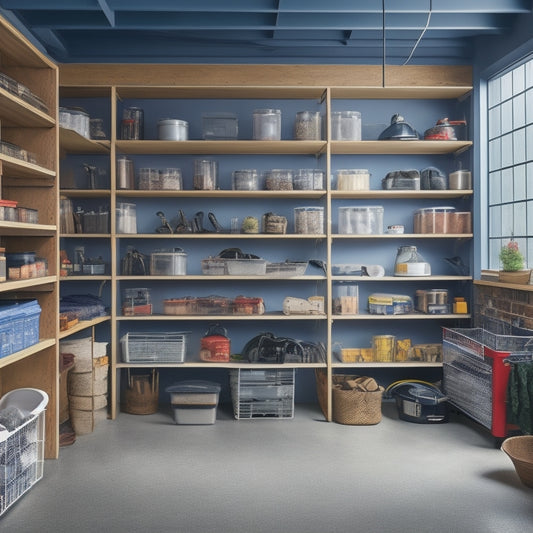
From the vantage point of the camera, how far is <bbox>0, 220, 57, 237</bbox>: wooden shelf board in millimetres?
3889

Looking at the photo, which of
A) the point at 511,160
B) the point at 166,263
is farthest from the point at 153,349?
the point at 511,160

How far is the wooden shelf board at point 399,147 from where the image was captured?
5.85 metres

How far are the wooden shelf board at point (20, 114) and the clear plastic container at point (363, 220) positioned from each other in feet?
8.92

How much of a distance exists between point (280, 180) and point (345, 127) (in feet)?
2.50

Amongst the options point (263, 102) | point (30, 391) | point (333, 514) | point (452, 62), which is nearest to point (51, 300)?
point (30, 391)

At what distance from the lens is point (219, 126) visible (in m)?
5.91

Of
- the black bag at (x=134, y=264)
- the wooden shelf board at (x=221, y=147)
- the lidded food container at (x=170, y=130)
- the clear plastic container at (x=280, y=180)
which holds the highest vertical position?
the lidded food container at (x=170, y=130)

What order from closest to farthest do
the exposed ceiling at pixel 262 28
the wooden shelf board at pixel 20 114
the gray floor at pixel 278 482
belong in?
the gray floor at pixel 278 482, the wooden shelf board at pixel 20 114, the exposed ceiling at pixel 262 28

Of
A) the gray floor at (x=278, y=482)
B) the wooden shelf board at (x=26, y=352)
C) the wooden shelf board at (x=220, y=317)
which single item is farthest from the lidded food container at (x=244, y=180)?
the wooden shelf board at (x=26, y=352)

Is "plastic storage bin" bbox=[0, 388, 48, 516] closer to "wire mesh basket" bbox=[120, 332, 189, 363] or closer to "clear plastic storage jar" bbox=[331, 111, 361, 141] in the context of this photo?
"wire mesh basket" bbox=[120, 332, 189, 363]

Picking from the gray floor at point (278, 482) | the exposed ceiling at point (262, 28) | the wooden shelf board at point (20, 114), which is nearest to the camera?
the gray floor at point (278, 482)

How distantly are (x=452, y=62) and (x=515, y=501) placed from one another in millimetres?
4242

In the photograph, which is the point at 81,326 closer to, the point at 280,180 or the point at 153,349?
the point at 153,349

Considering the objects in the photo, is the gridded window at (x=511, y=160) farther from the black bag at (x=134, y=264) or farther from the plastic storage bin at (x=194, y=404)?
the black bag at (x=134, y=264)
